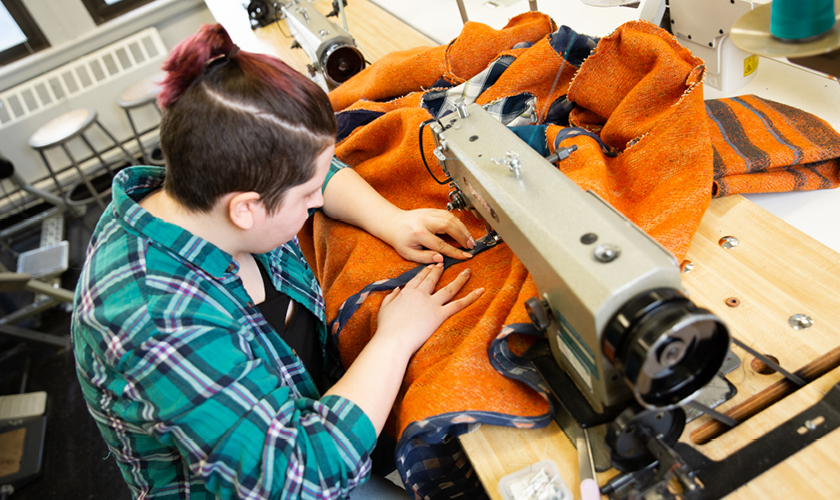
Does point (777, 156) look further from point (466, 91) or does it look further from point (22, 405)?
point (22, 405)

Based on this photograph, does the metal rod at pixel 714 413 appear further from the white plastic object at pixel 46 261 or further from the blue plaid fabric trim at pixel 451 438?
the white plastic object at pixel 46 261

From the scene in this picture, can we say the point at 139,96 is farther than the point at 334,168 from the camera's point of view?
Yes

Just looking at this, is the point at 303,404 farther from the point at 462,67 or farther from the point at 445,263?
the point at 462,67

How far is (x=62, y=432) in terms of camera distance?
8.75 ft

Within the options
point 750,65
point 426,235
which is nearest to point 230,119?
point 426,235

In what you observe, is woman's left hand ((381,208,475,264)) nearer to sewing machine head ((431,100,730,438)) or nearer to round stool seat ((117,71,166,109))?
sewing machine head ((431,100,730,438))

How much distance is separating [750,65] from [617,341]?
111 cm

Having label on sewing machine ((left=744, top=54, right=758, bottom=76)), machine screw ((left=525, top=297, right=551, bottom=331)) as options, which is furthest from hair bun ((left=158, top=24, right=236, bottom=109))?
label on sewing machine ((left=744, top=54, right=758, bottom=76))

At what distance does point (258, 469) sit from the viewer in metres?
0.77

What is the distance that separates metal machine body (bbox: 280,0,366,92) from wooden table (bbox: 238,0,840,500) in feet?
4.06

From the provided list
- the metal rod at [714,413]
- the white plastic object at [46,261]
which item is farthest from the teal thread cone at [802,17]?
the white plastic object at [46,261]

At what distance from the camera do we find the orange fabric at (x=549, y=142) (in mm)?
876

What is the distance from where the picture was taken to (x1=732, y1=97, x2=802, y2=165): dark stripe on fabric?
3.32 ft

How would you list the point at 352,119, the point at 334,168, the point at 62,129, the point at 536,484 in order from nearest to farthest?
the point at 536,484, the point at 334,168, the point at 352,119, the point at 62,129
